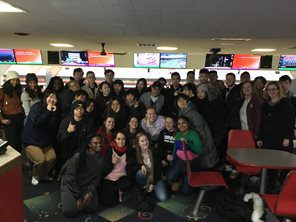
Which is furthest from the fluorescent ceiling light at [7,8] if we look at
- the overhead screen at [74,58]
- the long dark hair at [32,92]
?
the overhead screen at [74,58]

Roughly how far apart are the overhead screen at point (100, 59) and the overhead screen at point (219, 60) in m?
2.34

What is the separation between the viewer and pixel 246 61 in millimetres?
6496

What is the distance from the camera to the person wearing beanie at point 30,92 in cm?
353

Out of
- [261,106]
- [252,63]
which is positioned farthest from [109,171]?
[252,63]

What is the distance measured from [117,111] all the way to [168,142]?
0.75 metres

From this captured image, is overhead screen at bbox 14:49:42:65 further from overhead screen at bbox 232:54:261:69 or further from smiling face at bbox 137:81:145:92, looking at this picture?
overhead screen at bbox 232:54:261:69

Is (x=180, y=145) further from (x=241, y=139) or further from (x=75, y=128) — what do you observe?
(x=75, y=128)

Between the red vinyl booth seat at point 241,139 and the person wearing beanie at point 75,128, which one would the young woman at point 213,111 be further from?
the person wearing beanie at point 75,128

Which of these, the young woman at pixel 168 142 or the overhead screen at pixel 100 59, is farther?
the overhead screen at pixel 100 59

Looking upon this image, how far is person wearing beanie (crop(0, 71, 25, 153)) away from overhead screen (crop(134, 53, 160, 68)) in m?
3.63

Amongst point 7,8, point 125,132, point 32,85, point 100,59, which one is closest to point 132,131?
point 125,132

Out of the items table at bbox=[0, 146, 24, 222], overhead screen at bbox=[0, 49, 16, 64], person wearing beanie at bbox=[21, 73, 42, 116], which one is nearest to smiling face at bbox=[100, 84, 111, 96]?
person wearing beanie at bbox=[21, 73, 42, 116]

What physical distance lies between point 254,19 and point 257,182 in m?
1.94

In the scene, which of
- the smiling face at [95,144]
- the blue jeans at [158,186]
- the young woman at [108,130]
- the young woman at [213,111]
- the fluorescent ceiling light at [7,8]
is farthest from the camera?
the young woman at [213,111]
